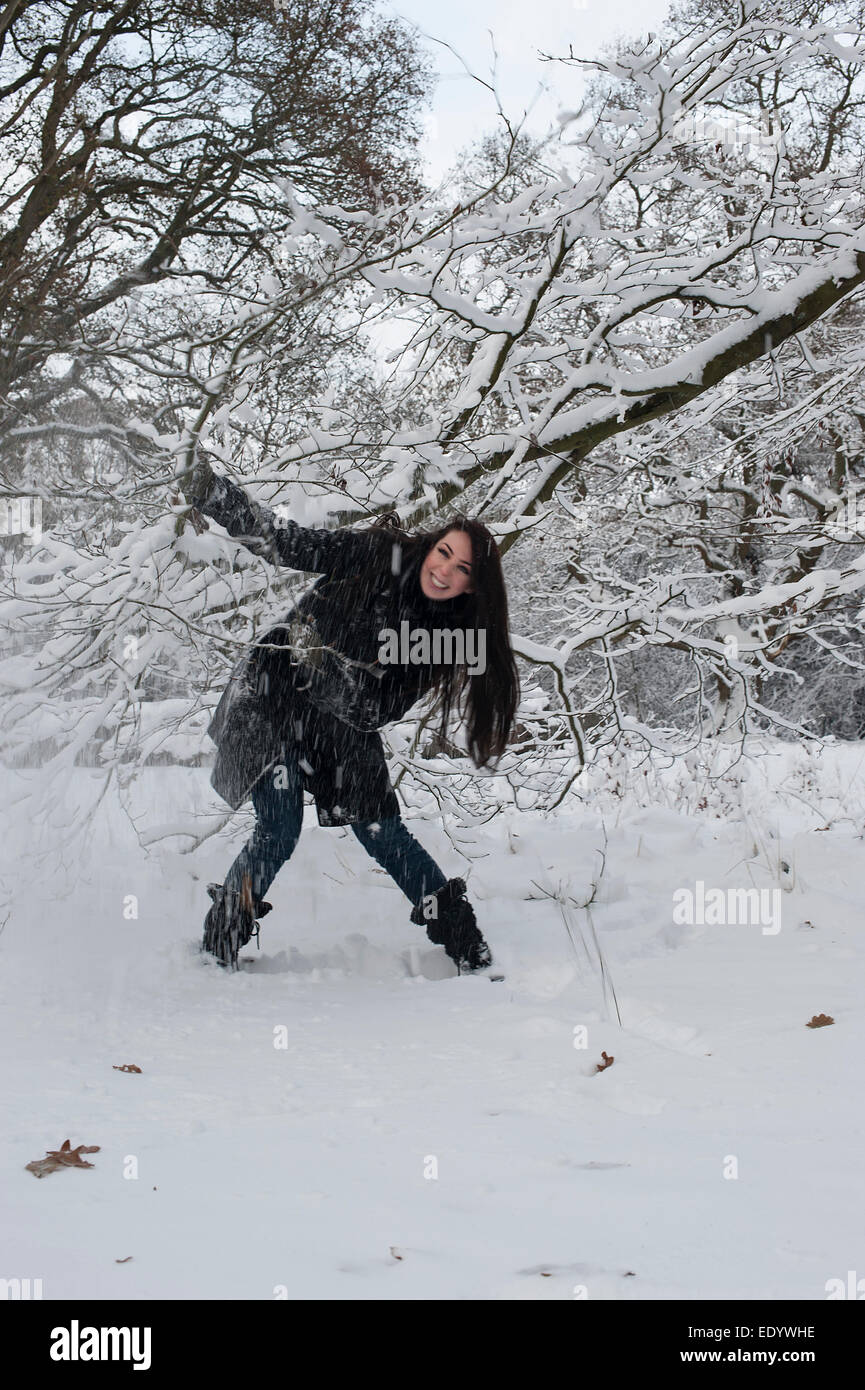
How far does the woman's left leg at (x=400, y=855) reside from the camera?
329cm

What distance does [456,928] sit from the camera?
3182 millimetres

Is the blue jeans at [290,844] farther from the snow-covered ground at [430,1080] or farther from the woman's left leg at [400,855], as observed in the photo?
the snow-covered ground at [430,1080]

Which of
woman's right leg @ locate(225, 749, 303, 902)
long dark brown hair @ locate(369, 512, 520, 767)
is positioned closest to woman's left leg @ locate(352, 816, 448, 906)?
woman's right leg @ locate(225, 749, 303, 902)

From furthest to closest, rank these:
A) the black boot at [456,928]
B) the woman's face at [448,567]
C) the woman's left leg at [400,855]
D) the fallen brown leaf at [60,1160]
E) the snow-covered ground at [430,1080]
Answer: the woman's left leg at [400,855]
the black boot at [456,928]
the woman's face at [448,567]
the fallen brown leaf at [60,1160]
the snow-covered ground at [430,1080]

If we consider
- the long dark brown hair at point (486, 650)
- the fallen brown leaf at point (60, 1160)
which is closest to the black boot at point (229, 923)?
the long dark brown hair at point (486, 650)

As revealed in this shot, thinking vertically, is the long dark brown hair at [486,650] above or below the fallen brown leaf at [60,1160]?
above

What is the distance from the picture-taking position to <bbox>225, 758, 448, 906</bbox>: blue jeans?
3.23 m

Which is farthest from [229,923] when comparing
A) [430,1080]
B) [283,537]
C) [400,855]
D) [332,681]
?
[283,537]

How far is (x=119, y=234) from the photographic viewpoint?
8977mm

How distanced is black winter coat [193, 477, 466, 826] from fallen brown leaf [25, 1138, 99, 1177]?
5.15 feet

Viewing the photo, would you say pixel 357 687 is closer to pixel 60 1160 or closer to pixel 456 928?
pixel 456 928

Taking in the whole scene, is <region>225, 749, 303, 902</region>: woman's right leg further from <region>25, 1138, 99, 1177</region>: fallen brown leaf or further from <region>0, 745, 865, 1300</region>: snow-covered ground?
<region>25, 1138, 99, 1177</region>: fallen brown leaf

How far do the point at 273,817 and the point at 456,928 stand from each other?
71 cm

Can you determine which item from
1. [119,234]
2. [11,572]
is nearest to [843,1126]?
[11,572]
